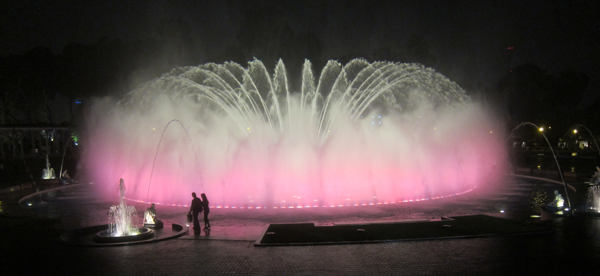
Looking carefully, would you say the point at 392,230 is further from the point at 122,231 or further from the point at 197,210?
the point at 122,231

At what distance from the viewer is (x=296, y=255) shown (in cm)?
1080

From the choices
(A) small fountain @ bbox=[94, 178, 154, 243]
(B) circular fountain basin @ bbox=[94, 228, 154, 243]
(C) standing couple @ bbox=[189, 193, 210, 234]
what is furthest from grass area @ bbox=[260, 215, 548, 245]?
(A) small fountain @ bbox=[94, 178, 154, 243]

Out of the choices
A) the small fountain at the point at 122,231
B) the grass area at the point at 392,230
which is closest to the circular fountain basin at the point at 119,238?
the small fountain at the point at 122,231

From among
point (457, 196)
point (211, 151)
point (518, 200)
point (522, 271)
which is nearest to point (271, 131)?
point (211, 151)

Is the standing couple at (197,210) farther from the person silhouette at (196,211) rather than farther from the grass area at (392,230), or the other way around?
the grass area at (392,230)

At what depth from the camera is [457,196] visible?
23.2 metres

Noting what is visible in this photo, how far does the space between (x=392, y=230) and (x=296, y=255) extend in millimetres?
4150

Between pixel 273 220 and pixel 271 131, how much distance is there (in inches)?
1136

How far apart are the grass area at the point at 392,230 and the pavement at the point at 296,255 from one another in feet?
1.53

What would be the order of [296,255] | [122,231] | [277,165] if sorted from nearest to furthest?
1. [296,255]
2. [122,231]
3. [277,165]

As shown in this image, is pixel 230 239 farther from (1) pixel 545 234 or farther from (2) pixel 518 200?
(2) pixel 518 200

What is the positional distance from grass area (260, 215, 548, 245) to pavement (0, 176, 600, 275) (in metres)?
0.46

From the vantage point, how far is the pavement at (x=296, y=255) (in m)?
9.48

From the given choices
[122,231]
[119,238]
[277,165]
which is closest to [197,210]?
[122,231]
